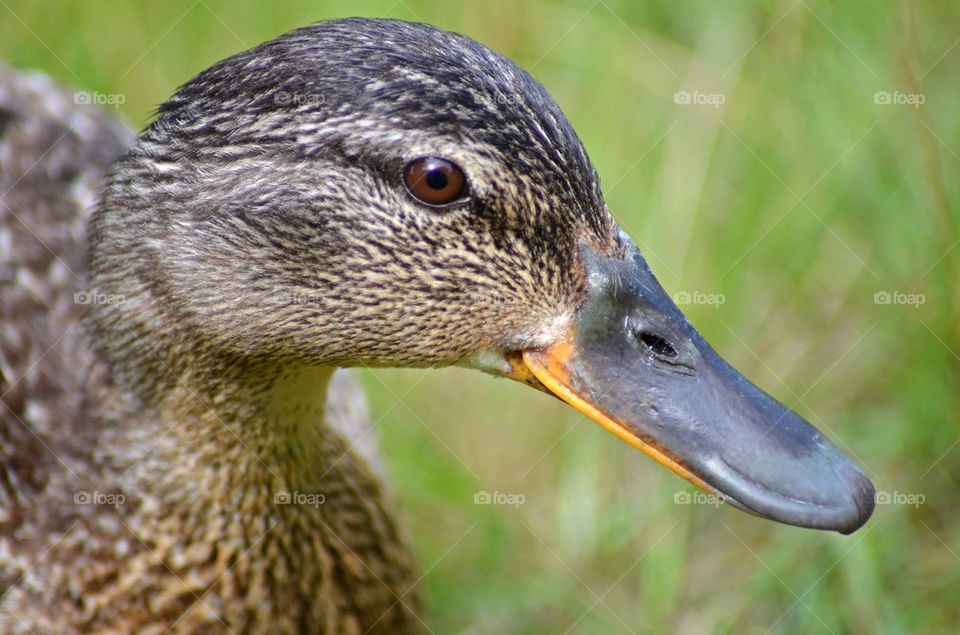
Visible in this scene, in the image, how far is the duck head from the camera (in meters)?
2.27

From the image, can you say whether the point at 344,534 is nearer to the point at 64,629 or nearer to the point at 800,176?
the point at 64,629

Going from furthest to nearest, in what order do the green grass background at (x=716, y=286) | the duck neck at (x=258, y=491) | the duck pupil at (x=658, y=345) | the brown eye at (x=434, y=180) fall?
the green grass background at (x=716, y=286) < the duck neck at (x=258, y=491) < the duck pupil at (x=658, y=345) < the brown eye at (x=434, y=180)

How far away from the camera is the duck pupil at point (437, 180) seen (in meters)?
2.25

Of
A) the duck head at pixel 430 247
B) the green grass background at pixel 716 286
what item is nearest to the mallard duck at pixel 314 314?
the duck head at pixel 430 247

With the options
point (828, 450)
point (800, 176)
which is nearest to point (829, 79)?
point (800, 176)

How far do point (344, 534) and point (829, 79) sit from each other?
2374 millimetres

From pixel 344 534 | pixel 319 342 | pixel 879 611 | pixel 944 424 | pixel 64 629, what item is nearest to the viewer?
pixel 319 342

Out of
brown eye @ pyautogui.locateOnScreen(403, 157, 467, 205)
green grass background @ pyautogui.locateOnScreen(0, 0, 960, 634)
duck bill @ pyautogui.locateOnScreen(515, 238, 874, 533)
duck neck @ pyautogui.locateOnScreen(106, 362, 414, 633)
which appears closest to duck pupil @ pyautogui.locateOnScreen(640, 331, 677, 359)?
duck bill @ pyautogui.locateOnScreen(515, 238, 874, 533)

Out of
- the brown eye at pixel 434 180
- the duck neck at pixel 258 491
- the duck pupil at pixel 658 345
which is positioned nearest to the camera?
the brown eye at pixel 434 180

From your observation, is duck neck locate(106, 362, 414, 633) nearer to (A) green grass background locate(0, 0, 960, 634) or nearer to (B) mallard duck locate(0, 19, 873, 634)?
(B) mallard duck locate(0, 19, 873, 634)

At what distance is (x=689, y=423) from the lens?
2.31 m

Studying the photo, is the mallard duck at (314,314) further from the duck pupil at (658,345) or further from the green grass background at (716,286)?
the green grass background at (716,286)

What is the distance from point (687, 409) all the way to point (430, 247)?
543 mm

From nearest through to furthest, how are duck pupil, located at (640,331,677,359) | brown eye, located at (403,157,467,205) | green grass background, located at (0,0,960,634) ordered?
brown eye, located at (403,157,467,205), duck pupil, located at (640,331,677,359), green grass background, located at (0,0,960,634)
